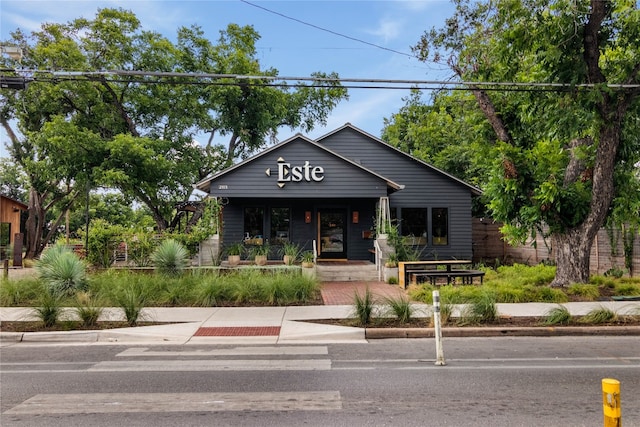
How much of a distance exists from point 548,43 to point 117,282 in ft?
41.9

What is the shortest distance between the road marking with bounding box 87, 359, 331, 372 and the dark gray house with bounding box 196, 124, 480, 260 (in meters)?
11.5

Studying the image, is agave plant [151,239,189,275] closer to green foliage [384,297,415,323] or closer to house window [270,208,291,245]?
house window [270,208,291,245]

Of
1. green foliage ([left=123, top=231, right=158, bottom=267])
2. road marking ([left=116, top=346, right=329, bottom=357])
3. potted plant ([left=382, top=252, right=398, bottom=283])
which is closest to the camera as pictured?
road marking ([left=116, top=346, right=329, bottom=357])

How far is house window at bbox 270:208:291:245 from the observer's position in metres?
20.1

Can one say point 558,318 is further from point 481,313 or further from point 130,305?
point 130,305

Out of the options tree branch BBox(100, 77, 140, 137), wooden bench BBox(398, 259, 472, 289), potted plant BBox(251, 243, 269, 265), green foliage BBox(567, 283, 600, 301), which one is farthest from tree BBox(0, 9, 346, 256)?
green foliage BBox(567, 283, 600, 301)

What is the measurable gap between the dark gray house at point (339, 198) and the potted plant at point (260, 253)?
583 millimetres

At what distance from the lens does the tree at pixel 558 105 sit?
424 inches

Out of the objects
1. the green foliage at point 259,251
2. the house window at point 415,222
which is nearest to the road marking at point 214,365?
the green foliage at point 259,251

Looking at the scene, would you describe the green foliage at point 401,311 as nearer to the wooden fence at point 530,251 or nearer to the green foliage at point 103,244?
the wooden fence at point 530,251

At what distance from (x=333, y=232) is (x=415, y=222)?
4.09 meters

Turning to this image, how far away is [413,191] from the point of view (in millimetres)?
21172

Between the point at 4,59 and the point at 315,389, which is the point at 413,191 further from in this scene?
the point at 4,59

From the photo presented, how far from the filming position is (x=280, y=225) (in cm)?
2020
